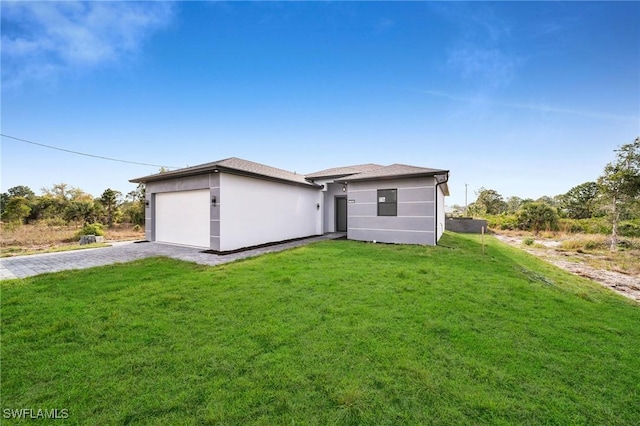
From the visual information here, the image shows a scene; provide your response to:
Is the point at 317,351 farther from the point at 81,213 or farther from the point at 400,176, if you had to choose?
the point at 81,213

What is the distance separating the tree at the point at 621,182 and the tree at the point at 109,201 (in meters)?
29.3

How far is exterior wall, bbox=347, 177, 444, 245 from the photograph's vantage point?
952cm

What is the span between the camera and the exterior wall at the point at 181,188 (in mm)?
8047

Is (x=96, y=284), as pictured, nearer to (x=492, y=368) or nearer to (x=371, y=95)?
(x=492, y=368)

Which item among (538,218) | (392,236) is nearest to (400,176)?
(392,236)

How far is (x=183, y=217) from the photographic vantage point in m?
9.32

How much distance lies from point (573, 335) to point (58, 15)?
14135mm

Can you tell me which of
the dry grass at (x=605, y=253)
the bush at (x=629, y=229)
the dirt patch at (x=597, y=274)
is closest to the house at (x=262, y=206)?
the dirt patch at (x=597, y=274)

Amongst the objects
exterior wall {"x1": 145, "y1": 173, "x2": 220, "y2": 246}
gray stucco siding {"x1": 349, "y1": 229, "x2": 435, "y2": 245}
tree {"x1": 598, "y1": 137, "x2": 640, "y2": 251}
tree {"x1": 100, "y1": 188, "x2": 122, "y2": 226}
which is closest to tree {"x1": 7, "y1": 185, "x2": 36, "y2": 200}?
tree {"x1": 100, "y1": 188, "x2": 122, "y2": 226}

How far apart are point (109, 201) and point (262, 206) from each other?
1558cm

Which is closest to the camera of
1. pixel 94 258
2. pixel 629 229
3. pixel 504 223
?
pixel 94 258

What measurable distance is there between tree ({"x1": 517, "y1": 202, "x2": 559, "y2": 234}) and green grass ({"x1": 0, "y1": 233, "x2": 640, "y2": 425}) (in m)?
16.2

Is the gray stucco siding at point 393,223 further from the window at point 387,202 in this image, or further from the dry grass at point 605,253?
the dry grass at point 605,253

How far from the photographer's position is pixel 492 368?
2357 mm
